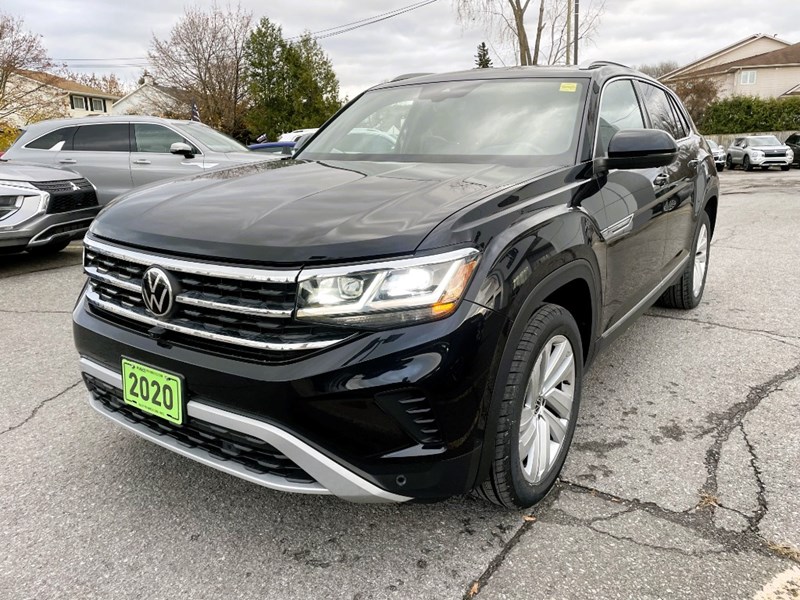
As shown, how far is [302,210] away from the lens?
2.15 m

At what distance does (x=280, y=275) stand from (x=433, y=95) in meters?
2.10

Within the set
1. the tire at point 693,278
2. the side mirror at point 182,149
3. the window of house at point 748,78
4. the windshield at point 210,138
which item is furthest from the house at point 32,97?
the window of house at point 748,78

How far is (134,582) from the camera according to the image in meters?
2.03

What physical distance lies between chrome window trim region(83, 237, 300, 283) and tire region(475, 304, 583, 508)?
763 millimetres

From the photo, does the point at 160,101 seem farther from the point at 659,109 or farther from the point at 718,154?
the point at 659,109

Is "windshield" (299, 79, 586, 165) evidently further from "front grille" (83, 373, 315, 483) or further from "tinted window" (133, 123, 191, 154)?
"tinted window" (133, 123, 191, 154)

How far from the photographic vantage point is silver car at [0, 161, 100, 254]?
613 centimetres

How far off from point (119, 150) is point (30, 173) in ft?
5.20

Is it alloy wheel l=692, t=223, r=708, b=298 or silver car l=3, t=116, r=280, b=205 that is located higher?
silver car l=3, t=116, r=280, b=205

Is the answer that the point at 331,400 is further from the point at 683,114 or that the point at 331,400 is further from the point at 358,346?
the point at 683,114

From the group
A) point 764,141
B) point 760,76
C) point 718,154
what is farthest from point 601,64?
point 760,76

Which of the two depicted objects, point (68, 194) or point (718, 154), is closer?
point (68, 194)

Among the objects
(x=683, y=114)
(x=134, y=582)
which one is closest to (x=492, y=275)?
(x=134, y=582)

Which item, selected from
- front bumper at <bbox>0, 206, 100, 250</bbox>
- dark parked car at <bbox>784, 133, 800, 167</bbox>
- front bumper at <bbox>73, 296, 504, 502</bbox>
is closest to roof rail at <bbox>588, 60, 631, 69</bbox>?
front bumper at <bbox>73, 296, 504, 502</bbox>
